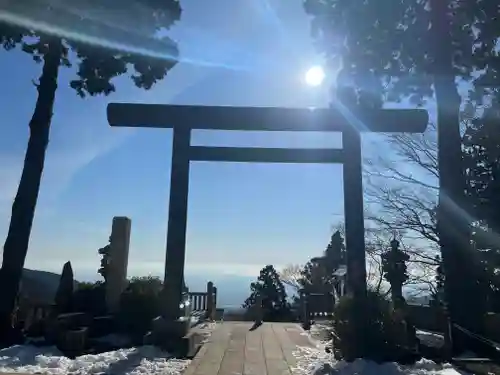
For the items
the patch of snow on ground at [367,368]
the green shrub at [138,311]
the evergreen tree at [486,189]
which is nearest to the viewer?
the patch of snow on ground at [367,368]

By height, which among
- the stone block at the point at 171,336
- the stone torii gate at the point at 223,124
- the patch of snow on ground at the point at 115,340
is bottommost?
the patch of snow on ground at the point at 115,340

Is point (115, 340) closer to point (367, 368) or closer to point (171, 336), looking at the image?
point (171, 336)

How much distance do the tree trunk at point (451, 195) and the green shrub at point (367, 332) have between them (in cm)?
218

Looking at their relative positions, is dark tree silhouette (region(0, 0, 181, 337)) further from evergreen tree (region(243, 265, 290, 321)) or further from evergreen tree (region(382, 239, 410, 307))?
evergreen tree (region(243, 265, 290, 321))

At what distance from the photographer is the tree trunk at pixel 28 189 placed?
31.9 feet

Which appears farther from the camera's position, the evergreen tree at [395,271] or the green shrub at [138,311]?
the evergreen tree at [395,271]

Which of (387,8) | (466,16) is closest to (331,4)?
(387,8)

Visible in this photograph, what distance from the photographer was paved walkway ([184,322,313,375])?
641 cm

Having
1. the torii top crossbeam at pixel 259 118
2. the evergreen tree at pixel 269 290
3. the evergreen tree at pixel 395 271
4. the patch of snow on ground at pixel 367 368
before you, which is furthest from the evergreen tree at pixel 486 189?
the evergreen tree at pixel 269 290

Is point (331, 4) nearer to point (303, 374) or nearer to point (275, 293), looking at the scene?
point (303, 374)

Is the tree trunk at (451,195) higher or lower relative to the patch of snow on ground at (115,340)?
higher

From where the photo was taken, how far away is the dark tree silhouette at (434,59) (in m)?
9.08

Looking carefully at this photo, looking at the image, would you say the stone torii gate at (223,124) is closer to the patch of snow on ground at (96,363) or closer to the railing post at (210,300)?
the patch of snow on ground at (96,363)

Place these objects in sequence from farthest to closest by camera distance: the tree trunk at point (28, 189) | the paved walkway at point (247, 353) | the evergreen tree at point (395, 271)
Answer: the evergreen tree at point (395, 271) < the tree trunk at point (28, 189) < the paved walkway at point (247, 353)
